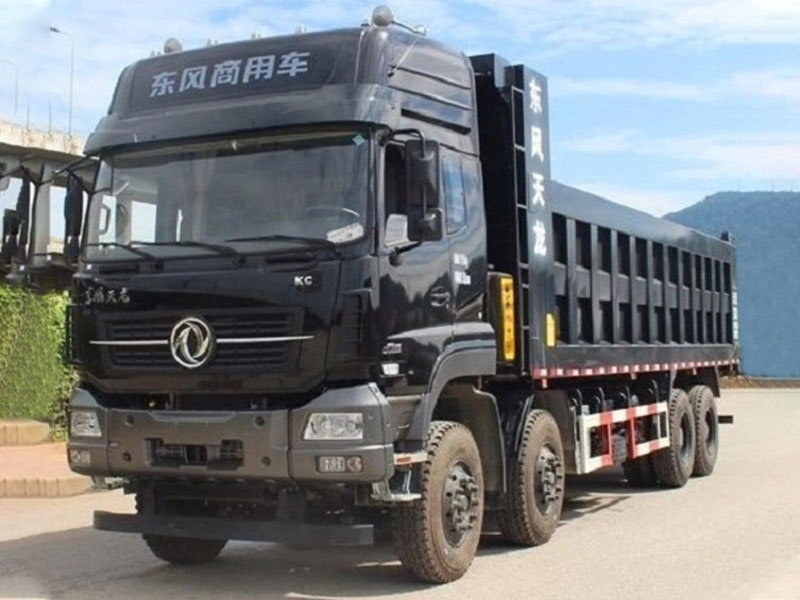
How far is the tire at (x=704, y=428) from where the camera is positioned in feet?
40.8

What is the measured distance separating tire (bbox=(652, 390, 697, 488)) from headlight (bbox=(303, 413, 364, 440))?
6287mm

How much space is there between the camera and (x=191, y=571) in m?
7.52

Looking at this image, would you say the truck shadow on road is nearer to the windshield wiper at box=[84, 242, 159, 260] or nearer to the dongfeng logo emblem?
the dongfeng logo emblem

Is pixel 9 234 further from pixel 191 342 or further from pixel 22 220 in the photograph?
pixel 191 342

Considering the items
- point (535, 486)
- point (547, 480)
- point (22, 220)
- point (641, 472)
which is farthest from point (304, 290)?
point (641, 472)

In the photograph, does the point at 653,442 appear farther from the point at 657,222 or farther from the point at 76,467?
the point at 76,467

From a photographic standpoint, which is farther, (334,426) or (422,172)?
(422,172)

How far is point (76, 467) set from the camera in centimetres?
671

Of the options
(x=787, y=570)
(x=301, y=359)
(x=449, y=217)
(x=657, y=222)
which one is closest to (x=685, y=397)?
(x=657, y=222)

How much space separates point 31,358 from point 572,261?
31.1 ft

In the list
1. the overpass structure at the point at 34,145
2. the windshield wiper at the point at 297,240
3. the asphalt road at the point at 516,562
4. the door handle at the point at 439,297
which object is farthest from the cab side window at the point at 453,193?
the overpass structure at the point at 34,145

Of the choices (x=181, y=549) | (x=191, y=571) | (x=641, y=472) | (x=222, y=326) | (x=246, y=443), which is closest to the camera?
(x=246, y=443)

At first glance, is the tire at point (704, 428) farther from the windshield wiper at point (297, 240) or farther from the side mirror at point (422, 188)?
the windshield wiper at point (297, 240)

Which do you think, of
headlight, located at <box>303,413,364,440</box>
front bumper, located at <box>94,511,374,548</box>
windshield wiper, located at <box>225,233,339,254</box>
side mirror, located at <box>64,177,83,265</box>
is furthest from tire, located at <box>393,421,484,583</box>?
side mirror, located at <box>64,177,83,265</box>
